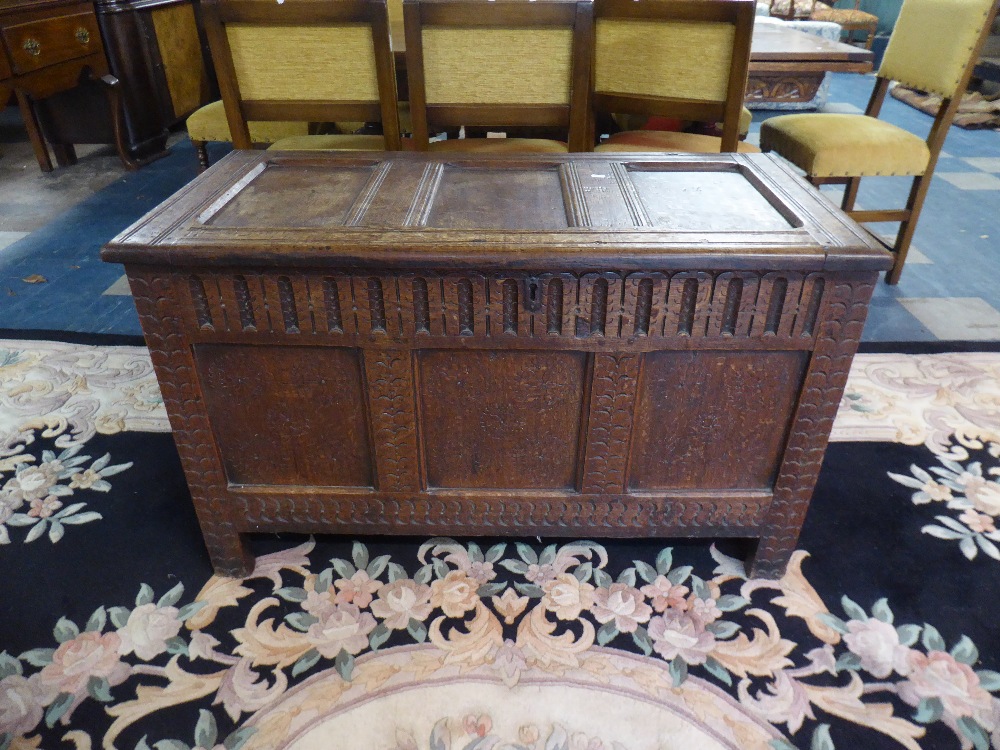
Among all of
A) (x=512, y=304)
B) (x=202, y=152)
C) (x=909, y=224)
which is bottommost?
(x=909, y=224)

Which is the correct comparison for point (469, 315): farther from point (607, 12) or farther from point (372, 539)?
point (607, 12)

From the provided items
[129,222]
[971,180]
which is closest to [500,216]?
[129,222]

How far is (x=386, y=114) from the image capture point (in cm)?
203

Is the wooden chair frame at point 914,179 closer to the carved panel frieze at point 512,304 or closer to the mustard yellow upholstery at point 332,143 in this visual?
the carved panel frieze at point 512,304

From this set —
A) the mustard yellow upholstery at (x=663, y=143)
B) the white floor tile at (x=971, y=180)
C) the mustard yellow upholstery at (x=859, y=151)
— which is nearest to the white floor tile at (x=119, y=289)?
the mustard yellow upholstery at (x=663, y=143)

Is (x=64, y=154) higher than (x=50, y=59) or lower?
lower

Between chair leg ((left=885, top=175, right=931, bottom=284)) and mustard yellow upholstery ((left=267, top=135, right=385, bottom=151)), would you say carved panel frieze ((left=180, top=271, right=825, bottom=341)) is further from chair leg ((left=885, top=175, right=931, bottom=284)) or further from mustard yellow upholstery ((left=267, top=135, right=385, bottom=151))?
chair leg ((left=885, top=175, right=931, bottom=284))

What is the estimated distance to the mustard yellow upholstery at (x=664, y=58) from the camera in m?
2.00

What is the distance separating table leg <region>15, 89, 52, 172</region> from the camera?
11.3 ft

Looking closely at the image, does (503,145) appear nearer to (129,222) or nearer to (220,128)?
(220,128)

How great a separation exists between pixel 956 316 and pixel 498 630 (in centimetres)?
202

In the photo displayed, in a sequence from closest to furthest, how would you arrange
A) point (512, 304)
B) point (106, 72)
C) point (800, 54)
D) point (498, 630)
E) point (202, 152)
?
1. point (512, 304)
2. point (498, 630)
3. point (202, 152)
4. point (800, 54)
5. point (106, 72)

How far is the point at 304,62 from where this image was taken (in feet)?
6.60

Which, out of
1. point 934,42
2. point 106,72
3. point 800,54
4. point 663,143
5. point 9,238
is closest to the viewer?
point 663,143
